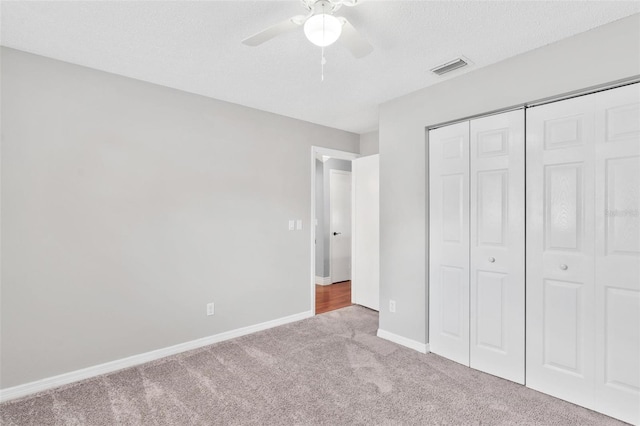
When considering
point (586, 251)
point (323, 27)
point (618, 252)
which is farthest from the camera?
point (586, 251)

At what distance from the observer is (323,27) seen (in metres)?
1.51

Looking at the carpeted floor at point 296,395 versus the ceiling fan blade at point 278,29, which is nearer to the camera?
the ceiling fan blade at point 278,29

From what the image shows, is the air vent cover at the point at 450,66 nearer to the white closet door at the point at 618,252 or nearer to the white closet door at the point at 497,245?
the white closet door at the point at 497,245

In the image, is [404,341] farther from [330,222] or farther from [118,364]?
[330,222]

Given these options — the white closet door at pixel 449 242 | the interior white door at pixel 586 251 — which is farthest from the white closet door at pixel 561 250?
the white closet door at pixel 449 242

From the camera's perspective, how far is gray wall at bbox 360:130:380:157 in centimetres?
441

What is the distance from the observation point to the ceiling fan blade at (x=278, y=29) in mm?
1585

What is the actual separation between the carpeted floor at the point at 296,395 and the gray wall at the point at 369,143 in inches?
103

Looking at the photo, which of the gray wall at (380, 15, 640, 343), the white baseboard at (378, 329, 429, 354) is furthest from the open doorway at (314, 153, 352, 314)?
the gray wall at (380, 15, 640, 343)

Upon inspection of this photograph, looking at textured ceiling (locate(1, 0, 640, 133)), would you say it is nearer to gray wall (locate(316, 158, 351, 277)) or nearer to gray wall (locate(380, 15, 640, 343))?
gray wall (locate(380, 15, 640, 343))

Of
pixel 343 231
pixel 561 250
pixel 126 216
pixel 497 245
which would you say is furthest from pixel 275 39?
pixel 343 231

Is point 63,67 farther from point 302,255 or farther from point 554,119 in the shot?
point 554,119

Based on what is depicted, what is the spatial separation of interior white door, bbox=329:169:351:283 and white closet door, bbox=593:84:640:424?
3.92 meters

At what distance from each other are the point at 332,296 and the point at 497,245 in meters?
2.88
